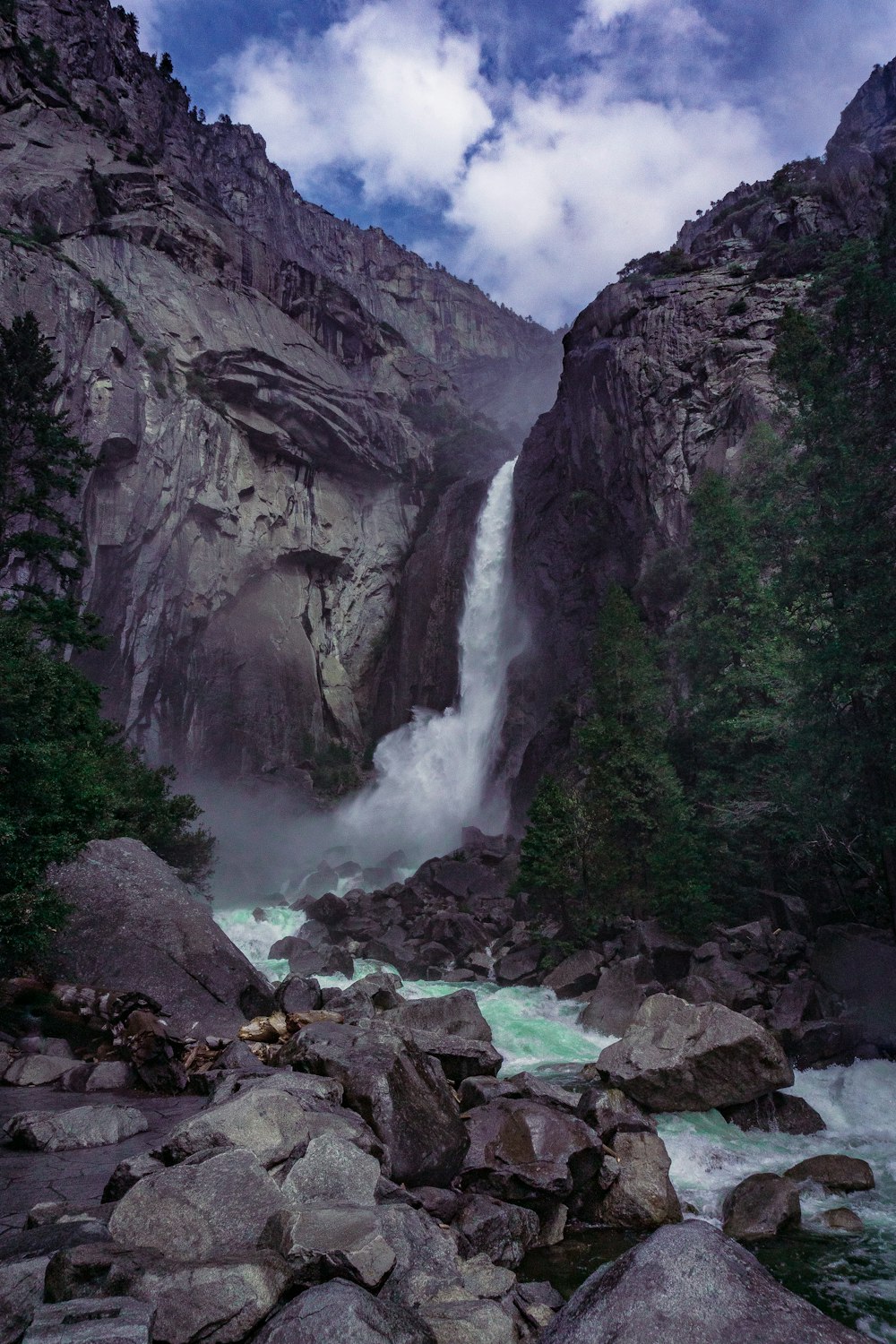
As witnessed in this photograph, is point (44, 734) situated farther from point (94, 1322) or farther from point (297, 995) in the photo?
point (94, 1322)

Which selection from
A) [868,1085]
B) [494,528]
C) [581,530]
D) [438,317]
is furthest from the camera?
[438,317]

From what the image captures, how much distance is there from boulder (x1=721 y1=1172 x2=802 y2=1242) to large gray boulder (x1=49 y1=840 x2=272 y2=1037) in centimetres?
851

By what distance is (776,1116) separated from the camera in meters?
11.7

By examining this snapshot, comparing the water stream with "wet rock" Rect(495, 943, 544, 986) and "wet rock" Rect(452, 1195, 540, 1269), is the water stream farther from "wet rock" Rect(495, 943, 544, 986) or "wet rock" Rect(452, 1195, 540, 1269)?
"wet rock" Rect(495, 943, 544, 986)

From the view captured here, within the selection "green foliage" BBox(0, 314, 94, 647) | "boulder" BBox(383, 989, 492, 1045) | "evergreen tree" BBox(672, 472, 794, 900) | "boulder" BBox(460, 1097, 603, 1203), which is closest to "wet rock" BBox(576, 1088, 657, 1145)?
"boulder" BBox(460, 1097, 603, 1203)

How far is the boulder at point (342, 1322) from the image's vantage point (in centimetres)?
450

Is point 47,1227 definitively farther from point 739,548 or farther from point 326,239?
point 326,239

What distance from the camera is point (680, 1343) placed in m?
4.22

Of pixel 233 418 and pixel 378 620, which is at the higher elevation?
Answer: pixel 233 418

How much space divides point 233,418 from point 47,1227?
58.5 metres

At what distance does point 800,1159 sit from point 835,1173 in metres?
0.97

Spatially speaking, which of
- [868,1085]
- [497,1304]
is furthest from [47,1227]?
[868,1085]

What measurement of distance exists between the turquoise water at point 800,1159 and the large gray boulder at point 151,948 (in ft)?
19.3

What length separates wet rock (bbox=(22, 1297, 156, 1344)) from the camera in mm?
3974
